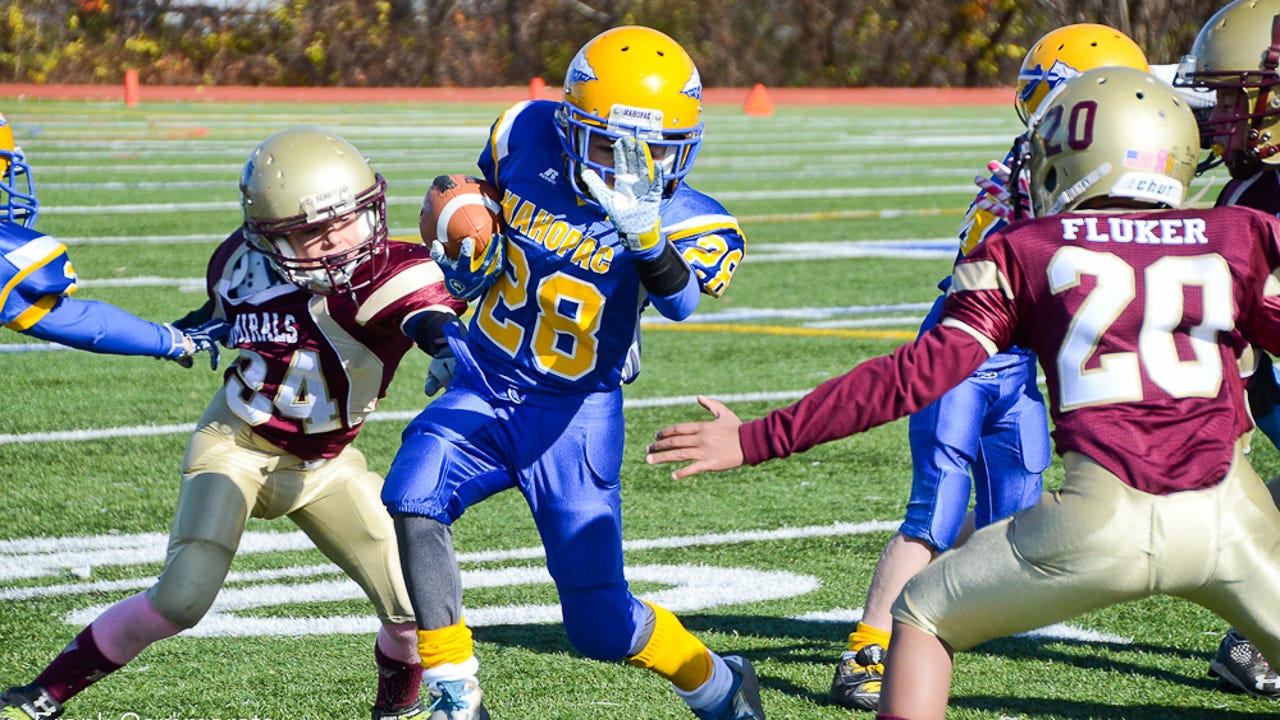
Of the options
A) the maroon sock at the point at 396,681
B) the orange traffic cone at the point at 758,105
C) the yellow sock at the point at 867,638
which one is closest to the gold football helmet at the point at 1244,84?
the yellow sock at the point at 867,638

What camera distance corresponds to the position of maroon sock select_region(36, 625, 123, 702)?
12.2ft

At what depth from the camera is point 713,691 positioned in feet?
12.6

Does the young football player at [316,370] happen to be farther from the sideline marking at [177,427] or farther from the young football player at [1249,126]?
the sideline marking at [177,427]

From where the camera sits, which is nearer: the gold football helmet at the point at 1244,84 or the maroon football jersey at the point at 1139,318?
the maroon football jersey at the point at 1139,318

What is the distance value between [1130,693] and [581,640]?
136cm

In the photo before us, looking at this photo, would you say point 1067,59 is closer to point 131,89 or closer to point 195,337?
point 195,337

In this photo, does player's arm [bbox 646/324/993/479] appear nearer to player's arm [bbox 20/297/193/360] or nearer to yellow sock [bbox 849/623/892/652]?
yellow sock [bbox 849/623/892/652]

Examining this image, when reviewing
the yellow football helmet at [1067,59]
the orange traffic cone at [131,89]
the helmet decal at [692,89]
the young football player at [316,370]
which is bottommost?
the orange traffic cone at [131,89]

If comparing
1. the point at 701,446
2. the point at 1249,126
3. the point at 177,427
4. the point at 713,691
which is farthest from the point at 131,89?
the point at 701,446

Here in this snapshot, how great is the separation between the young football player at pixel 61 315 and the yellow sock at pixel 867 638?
5.44 feet

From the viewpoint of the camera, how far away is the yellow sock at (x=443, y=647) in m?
3.52

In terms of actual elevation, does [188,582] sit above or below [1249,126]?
below

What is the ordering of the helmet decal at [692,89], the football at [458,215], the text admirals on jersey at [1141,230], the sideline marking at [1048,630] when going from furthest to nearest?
the sideline marking at [1048,630] → the helmet decal at [692,89] → the football at [458,215] → the text admirals on jersey at [1141,230]

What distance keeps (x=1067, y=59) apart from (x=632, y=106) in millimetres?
1357
